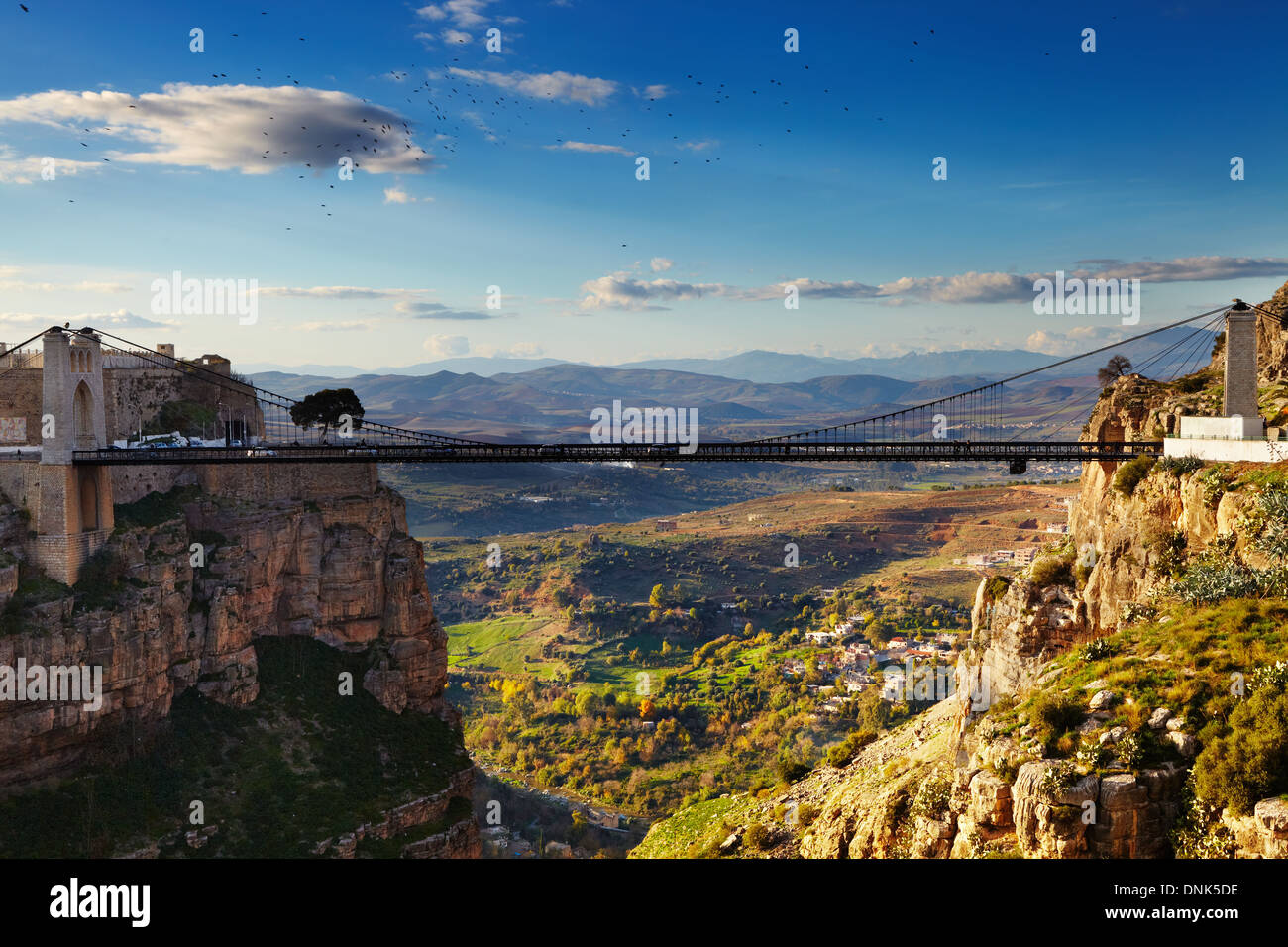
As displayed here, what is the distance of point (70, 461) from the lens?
2953 centimetres

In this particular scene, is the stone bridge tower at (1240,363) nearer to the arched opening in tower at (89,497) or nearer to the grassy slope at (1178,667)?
the grassy slope at (1178,667)

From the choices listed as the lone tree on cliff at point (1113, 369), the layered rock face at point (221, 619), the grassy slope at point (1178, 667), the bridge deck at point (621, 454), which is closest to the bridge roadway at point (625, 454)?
the bridge deck at point (621, 454)

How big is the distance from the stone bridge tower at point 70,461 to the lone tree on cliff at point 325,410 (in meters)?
8.35

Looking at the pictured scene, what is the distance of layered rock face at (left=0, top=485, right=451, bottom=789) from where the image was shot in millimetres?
27281

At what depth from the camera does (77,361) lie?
31484 millimetres

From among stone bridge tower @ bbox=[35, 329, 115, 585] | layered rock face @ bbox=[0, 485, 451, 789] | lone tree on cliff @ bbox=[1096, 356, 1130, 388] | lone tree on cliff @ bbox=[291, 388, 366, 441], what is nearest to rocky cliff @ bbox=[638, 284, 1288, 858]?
lone tree on cliff @ bbox=[1096, 356, 1130, 388]

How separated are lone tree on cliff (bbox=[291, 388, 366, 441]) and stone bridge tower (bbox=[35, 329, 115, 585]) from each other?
27.4ft

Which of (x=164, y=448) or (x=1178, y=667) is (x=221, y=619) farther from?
(x=1178, y=667)

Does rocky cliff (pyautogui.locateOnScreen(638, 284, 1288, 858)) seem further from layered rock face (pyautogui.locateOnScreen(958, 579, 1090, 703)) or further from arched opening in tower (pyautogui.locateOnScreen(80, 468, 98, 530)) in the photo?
arched opening in tower (pyautogui.locateOnScreen(80, 468, 98, 530))
